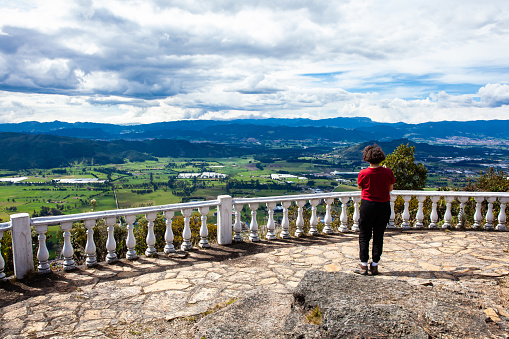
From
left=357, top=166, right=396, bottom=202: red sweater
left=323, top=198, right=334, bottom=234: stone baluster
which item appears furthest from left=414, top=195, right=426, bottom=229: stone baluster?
left=357, top=166, right=396, bottom=202: red sweater

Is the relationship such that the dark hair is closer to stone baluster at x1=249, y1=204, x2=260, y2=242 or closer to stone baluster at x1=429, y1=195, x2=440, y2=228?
stone baluster at x1=249, y1=204, x2=260, y2=242

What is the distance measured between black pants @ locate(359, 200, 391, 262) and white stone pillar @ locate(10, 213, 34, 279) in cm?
504

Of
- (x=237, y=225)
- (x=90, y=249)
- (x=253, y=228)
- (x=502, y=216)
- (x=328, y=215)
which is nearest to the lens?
(x=90, y=249)

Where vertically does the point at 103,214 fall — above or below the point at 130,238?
above

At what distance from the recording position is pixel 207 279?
5.10 metres

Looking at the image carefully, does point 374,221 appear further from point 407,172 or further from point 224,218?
point 407,172

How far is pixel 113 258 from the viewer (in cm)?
591

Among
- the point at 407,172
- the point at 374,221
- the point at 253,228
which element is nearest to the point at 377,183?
the point at 374,221

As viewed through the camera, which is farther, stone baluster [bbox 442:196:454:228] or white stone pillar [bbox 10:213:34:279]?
stone baluster [bbox 442:196:454:228]

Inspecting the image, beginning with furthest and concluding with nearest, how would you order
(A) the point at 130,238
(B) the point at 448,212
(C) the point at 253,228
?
(B) the point at 448,212, (C) the point at 253,228, (A) the point at 130,238

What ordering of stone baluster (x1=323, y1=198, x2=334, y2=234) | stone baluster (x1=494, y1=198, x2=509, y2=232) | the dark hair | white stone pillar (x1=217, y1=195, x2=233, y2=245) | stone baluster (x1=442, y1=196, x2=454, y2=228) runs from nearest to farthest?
the dark hair → white stone pillar (x1=217, y1=195, x2=233, y2=245) → stone baluster (x1=323, y1=198, x2=334, y2=234) → stone baluster (x1=494, y1=198, x2=509, y2=232) → stone baluster (x1=442, y1=196, x2=454, y2=228)

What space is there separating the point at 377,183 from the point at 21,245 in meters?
5.41

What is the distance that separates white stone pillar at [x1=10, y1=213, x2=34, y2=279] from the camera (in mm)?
5082

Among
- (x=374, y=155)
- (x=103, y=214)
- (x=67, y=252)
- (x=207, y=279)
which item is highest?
(x=374, y=155)
